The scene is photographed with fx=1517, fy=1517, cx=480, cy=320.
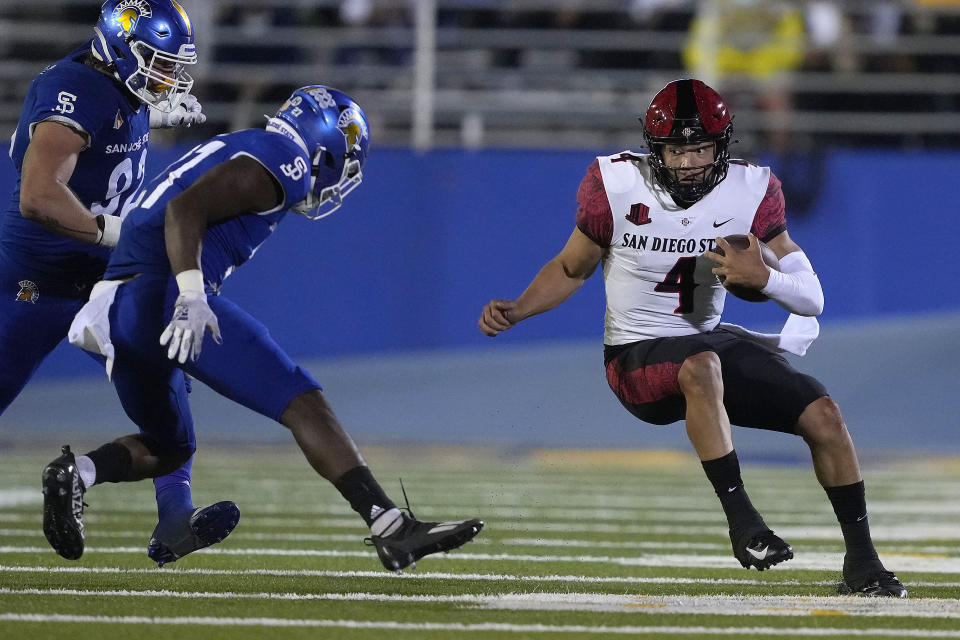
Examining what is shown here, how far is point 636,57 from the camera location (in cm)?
1098

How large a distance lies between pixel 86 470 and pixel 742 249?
1.95 m

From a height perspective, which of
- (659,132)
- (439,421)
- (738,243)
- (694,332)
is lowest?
(439,421)

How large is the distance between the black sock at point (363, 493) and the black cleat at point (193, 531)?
0.60 m

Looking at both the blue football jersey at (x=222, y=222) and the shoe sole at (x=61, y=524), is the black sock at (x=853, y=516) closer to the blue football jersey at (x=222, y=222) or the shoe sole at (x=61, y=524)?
the blue football jersey at (x=222, y=222)

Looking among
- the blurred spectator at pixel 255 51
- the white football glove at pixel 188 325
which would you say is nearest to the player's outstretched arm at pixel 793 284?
the white football glove at pixel 188 325

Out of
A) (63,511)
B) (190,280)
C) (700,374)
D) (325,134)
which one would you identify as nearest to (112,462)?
(63,511)

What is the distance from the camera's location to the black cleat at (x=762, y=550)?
Result: 12.7 ft

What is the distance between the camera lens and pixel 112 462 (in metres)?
4.39

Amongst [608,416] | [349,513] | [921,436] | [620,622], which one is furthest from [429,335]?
[620,622]

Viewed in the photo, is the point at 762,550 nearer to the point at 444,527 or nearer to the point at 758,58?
the point at 444,527

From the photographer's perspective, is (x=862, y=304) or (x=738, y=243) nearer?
(x=738, y=243)

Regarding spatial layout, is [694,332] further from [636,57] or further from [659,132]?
[636,57]

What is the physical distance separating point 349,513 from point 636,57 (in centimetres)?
554

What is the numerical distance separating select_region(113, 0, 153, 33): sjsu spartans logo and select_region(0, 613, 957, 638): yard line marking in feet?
6.47
